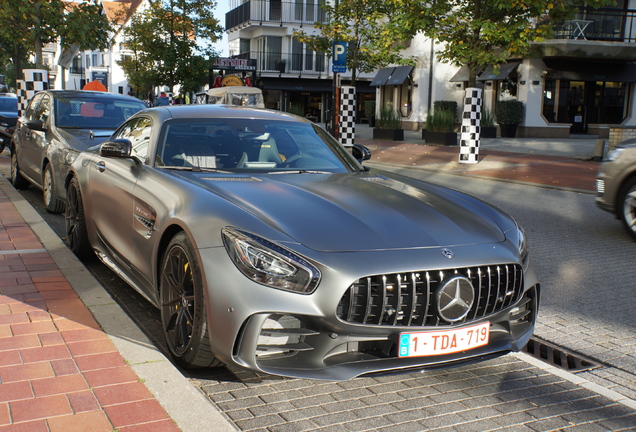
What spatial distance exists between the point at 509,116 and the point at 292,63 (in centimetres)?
2571

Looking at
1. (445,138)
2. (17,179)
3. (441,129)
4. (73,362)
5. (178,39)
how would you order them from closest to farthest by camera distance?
(73,362) → (17,179) → (445,138) → (441,129) → (178,39)

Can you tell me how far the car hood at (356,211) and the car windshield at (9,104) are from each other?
17.7 metres

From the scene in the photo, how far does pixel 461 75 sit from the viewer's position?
35969 millimetres

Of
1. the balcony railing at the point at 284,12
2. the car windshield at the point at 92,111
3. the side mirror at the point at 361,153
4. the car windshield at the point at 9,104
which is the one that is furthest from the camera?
the balcony railing at the point at 284,12

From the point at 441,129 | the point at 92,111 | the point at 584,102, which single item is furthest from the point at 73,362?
the point at 584,102

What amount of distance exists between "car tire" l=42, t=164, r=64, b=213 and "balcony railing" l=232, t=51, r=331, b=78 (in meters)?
45.6

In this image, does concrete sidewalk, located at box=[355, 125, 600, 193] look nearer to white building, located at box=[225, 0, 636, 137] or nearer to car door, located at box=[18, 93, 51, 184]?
white building, located at box=[225, 0, 636, 137]

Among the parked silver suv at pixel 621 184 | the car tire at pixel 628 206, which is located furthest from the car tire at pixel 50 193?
the car tire at pixel 628 206

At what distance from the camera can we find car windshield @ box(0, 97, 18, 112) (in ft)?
65.4

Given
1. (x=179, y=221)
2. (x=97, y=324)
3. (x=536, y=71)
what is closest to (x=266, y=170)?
(x=179, y=221)

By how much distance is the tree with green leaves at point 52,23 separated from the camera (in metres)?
20.1

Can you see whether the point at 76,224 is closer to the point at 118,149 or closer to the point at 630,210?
the point at 118,149

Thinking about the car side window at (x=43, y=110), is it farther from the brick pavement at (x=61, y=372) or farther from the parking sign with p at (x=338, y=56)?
the parking sign with p at (x=338, y=56)

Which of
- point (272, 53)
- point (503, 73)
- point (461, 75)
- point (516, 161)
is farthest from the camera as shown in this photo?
point (272, 53)
